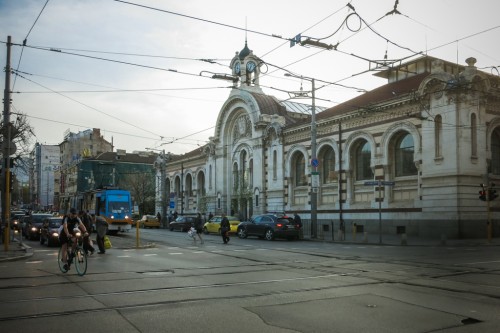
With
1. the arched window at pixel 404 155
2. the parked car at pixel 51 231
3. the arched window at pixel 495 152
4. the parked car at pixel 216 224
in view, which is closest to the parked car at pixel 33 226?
the parked car at pixel 51 231

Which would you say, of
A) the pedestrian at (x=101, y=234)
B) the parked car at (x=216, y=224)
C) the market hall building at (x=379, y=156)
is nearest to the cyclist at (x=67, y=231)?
the pedestrian at (x=101, y=234)

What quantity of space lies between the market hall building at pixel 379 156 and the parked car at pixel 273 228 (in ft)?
6.12

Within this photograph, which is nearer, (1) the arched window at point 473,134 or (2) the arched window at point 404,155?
(1) the arched window at point 473,134

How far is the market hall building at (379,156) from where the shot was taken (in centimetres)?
2895

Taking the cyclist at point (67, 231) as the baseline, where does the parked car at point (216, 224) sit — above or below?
below

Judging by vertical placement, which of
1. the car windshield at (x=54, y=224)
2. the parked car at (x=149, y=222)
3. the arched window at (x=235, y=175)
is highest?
Result: the arched window at (x=235, y=175)

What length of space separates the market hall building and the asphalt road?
10308 millimetres

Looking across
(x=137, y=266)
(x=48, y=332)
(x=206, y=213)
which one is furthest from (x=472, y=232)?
Answer: (x=206, y=213)

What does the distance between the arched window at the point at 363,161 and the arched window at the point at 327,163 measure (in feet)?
9.07

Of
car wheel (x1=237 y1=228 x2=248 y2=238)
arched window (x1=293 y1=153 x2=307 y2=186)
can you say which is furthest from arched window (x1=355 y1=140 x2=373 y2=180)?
car wheel (x1=237 y1=228 x2=248 y2=238)

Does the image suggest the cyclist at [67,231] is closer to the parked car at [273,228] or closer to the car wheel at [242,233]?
the parked car at [273,228]

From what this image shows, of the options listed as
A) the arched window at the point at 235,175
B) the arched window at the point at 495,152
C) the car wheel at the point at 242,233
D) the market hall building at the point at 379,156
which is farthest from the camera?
the arched window at the point at 235,175

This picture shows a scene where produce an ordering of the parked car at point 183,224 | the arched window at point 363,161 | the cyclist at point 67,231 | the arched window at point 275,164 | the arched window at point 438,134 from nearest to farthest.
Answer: the cyclist at point 67,231 → the arched window at point 438,134 → the arched window at point 363,161 → the parked car at point 183,224 → the arched window at point 275,164

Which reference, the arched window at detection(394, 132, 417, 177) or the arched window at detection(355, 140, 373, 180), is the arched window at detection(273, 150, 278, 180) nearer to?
the arched window at detection(355, 140, 373, 180)
